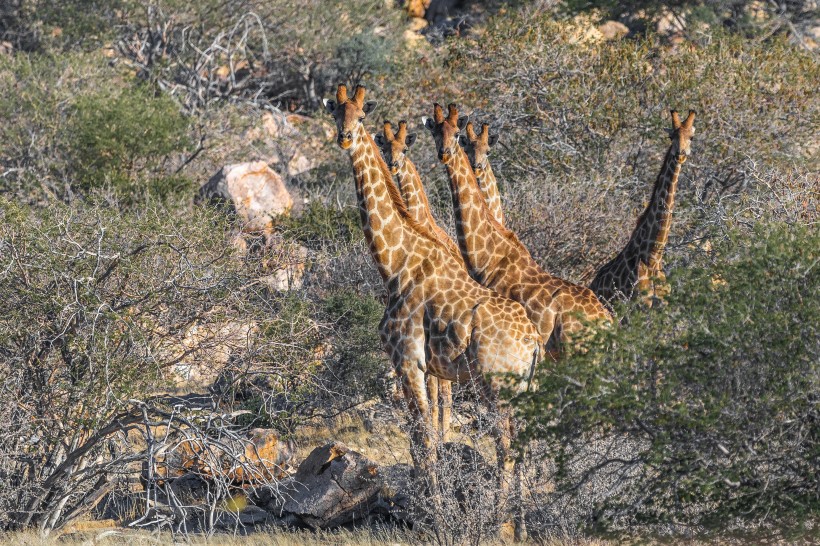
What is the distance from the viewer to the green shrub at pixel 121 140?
2102 centimetres

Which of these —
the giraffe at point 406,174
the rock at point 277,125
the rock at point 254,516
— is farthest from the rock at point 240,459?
the rock at point 277,125

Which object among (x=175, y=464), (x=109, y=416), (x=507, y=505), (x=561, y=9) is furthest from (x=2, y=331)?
(x=561, y=9)

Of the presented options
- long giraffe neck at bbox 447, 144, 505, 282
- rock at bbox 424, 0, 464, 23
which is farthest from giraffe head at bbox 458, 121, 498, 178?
rock at bbox 424, 0, 464, 23

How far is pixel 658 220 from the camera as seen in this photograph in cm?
1232

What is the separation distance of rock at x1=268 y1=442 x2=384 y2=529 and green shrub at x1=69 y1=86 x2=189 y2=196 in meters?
9.95

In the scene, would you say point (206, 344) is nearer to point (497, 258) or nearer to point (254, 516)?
point (254, 516)

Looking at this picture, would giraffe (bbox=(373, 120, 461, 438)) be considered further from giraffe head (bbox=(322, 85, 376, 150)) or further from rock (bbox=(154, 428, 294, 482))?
rock (bbox=(154, 428, 294, 482))

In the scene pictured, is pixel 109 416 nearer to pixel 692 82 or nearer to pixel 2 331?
pixel 2 331

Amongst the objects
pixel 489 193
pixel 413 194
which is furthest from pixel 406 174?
pixel 489 193

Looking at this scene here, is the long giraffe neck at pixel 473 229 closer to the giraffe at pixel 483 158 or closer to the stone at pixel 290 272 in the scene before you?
the giraffe at pixel 483 158

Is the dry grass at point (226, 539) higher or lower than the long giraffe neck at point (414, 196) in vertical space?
lower

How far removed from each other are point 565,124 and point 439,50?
303 inches

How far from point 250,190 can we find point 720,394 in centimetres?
1252

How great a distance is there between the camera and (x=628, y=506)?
8.51 meters
